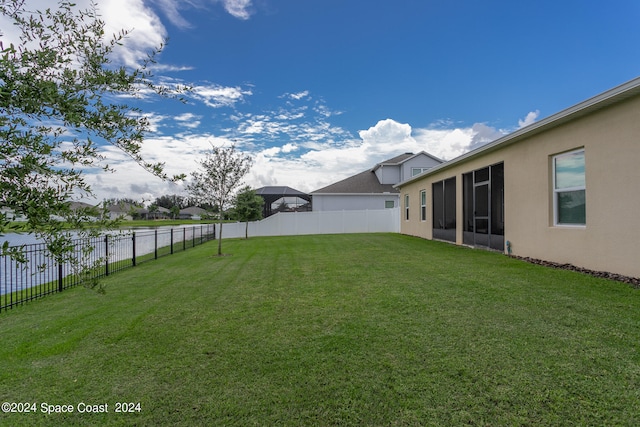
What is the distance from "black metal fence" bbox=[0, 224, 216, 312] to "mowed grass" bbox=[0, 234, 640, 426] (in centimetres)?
85

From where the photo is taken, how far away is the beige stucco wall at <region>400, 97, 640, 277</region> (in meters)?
5.39

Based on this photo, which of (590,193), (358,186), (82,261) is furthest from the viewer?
(358,186)

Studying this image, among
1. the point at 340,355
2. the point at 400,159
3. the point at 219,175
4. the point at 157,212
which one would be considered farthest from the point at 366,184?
the point at 157,212

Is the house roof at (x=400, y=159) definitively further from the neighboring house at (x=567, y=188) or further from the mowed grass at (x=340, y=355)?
the mowed grass at (x=340, y=355)

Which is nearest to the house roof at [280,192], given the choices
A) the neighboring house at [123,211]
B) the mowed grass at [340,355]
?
the mowed grass at [340,355]

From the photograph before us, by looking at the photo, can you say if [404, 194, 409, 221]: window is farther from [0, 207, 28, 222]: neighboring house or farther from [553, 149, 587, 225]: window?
[0, 207, 28, 222]: neighboring house

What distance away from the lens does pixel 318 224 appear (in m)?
24.1

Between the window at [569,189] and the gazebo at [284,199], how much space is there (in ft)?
90.7

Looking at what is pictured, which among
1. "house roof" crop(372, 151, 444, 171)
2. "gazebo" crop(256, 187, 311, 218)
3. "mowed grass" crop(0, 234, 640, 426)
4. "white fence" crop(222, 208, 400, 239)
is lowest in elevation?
"mowed grass" crop(0, 234, 640, 426)

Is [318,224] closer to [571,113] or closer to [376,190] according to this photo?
[376,190]

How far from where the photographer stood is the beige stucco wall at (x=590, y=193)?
17.7 ft

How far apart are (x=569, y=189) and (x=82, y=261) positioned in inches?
321

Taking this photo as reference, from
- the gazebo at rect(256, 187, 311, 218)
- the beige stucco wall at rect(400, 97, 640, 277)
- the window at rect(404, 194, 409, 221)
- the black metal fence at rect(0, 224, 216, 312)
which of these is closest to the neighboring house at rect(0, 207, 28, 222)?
the black metal fence at rect(0, 224, 216, 312)

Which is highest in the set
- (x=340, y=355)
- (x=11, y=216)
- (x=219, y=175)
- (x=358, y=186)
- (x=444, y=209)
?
(x=358, y=186)
